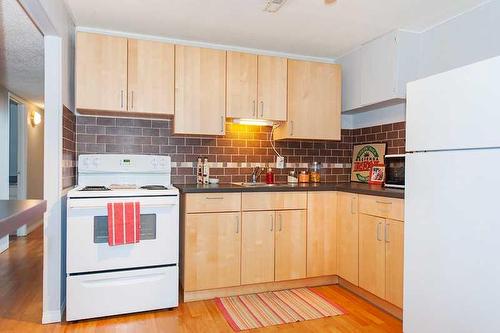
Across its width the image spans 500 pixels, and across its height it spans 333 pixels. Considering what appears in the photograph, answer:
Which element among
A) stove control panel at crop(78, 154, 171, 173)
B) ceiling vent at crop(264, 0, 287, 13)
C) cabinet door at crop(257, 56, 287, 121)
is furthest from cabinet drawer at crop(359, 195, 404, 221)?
stove control panel at crop(78, 154, 171, 173)

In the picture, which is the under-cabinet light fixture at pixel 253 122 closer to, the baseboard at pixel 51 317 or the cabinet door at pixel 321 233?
the cabinet door at pixel 321 233

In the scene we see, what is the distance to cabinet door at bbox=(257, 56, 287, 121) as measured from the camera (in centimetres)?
321

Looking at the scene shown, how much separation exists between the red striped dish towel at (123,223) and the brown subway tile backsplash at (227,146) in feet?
2.69

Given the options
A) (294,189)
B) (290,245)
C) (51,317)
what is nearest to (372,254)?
(290,245)

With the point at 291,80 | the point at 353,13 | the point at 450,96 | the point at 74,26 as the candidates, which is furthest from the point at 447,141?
the point at 74,26

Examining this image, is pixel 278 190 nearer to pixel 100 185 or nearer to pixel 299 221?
pixel 299 221

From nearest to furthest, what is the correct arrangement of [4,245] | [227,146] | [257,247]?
[257,247]
[227,146]
[4,245]

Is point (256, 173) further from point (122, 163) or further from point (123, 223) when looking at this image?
point (123, 223)

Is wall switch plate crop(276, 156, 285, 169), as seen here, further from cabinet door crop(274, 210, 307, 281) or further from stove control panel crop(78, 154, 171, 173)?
stove control panel crop(78, 154, 171, 173)

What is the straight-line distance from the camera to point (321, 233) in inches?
123

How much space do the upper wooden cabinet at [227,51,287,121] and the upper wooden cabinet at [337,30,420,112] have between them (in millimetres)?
731

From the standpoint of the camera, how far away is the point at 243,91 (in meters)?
3.16

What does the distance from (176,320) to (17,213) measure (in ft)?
6.27

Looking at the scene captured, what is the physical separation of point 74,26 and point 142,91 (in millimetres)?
832
